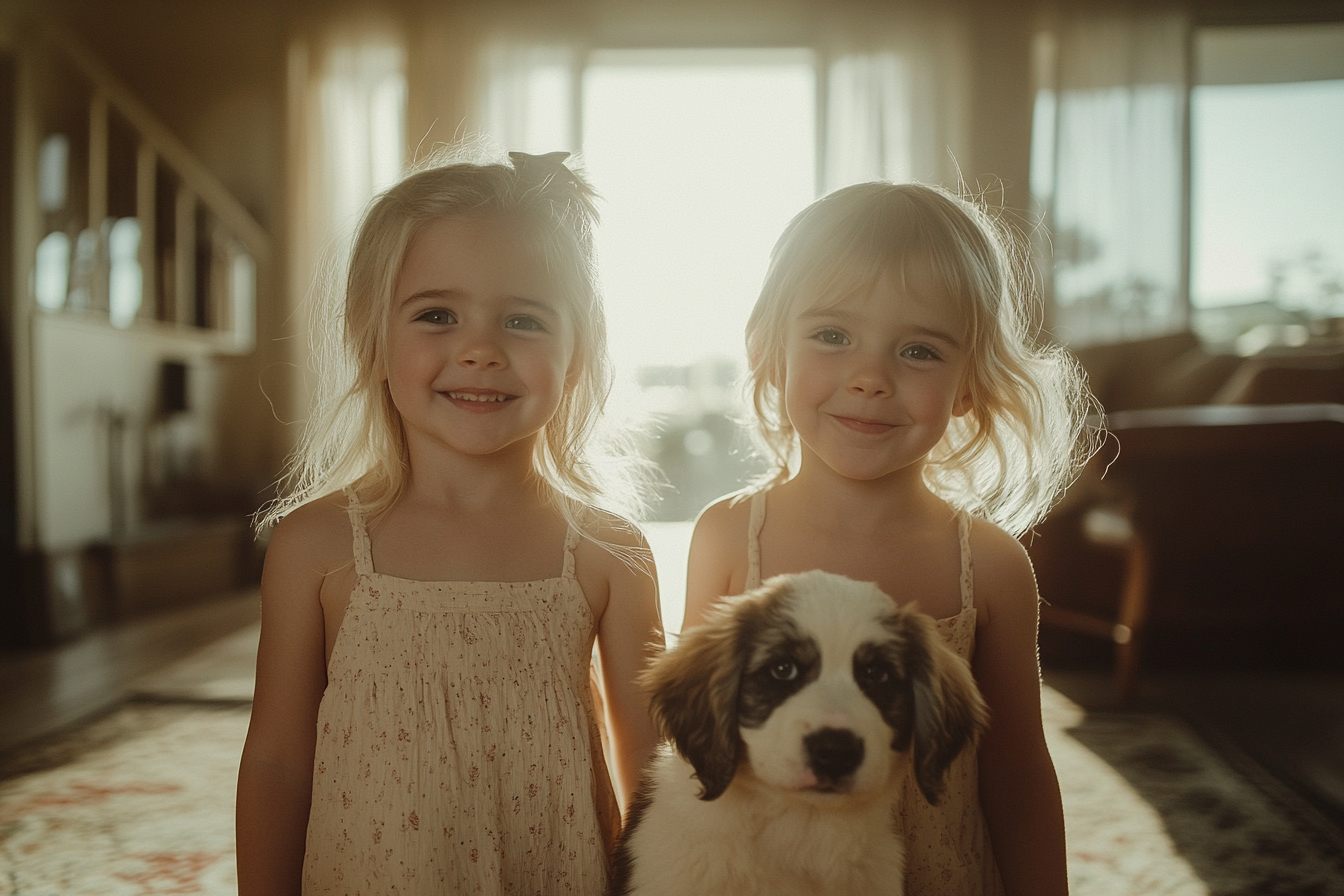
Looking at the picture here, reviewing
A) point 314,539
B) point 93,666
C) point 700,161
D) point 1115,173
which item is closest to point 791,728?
point 314,539

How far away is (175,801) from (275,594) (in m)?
1.33

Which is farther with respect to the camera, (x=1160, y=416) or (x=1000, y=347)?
(x=1160, y=416)

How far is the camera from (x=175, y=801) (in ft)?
7.18

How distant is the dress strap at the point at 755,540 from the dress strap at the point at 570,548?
239 millimetres

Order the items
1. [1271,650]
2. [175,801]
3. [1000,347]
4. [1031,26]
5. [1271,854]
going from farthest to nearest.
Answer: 1. [1031,26]
2. [1271,650]
3. [175,801]
4. [1271,854]
5. [1000,347]

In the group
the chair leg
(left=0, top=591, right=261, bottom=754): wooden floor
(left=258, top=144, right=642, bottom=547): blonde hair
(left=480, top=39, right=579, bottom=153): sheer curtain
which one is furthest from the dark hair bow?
(left=480, top=39, right=579, bottom=153): sheer curtain

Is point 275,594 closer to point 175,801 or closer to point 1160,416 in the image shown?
point 175,801

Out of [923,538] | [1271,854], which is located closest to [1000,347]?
[923,538]

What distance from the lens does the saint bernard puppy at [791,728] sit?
787 millimetres

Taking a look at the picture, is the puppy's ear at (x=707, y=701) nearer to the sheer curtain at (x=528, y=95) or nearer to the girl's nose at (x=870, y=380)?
the girl's nose at (x=870, y=380)

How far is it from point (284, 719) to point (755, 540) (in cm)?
→ 62

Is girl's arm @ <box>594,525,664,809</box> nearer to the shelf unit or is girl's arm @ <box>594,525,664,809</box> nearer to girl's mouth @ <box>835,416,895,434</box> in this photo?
girl's mouth @ <box>835,416,895,434</box>

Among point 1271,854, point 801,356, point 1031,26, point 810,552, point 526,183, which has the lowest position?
point 1271,854

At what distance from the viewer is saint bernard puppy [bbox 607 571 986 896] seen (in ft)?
2.58
